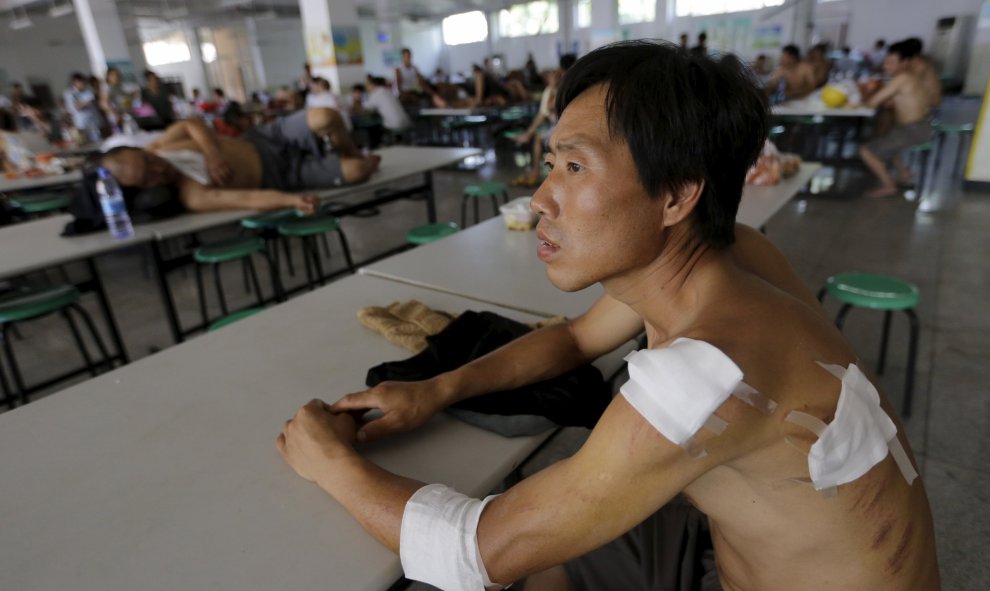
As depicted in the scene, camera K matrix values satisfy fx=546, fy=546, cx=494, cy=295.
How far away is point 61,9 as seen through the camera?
13766mm

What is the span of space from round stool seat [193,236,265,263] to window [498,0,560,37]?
668 inches

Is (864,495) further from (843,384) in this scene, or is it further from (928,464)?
(928,464)

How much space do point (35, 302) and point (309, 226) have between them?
1.23 m

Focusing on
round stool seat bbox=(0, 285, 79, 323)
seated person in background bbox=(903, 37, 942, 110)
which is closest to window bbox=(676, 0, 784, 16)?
seated person in background bbox=(903, 37, 942, 110)

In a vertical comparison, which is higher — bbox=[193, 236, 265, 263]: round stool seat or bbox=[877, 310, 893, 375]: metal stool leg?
bbox=[193, 236, 265, 263]: round stool seat

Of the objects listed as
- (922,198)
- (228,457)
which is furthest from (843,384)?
(922,198)

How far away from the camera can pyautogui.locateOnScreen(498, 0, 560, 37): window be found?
1735 centimetres

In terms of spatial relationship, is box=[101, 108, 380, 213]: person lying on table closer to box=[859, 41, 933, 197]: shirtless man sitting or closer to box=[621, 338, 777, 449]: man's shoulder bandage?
box=[621, 338, 777, 449]: man's shoulder bandage

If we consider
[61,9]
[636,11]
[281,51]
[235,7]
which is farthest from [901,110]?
[281,51]

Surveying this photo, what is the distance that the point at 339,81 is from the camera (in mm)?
9000

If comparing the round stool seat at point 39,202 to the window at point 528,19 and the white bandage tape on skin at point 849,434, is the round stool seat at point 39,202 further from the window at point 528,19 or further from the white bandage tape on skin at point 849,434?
the window at point 528,19

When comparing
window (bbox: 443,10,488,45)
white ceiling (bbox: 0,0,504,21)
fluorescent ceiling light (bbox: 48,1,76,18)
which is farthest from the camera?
window (bbox: 443,10,488,45)

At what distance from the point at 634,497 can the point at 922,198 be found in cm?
635

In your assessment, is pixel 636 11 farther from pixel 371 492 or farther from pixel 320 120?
pixel 371 492
